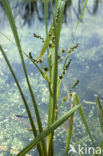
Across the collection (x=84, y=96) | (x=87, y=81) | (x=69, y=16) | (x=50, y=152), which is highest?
(x=69, y=16)

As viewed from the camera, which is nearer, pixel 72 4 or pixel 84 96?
pixel 84 96

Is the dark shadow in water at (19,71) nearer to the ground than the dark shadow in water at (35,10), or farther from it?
nearer to the ground

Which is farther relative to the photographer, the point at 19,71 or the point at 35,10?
the point at 35,10

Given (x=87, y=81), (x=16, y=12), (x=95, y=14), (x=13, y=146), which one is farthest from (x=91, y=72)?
(x=16, y=12)

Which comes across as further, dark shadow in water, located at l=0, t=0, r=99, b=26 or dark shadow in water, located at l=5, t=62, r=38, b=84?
dark shadow in water, located at l=0, t=0, r=99, b=26

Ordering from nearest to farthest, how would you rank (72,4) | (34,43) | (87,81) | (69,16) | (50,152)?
(50,152), (87,81), (34,43), (69,16), (72,4)

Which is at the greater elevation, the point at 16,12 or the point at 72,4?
the point at 72,4

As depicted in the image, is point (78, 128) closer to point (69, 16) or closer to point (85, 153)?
point (85, 153)

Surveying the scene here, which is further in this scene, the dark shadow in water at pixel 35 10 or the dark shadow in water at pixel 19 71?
the dark shadow in water at pixel 35 10

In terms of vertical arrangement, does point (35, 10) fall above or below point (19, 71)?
A: above

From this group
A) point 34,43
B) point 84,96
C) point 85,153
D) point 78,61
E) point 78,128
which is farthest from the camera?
point 34,43

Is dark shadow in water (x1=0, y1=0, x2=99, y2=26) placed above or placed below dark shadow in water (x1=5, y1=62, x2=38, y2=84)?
above
